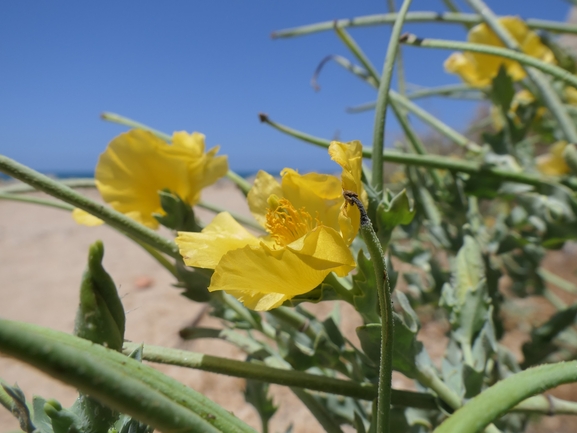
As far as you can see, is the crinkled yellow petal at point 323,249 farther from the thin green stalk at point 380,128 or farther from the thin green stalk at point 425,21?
the thin green stalk at point 425,21

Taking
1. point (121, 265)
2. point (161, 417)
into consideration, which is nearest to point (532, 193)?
point (161, 417)

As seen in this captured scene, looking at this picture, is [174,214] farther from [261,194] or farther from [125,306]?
Answer: [125,306]

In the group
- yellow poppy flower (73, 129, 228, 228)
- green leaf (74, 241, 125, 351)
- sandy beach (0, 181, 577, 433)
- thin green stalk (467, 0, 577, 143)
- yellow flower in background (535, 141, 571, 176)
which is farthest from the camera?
sandy beach (0, 181, 577, 433)

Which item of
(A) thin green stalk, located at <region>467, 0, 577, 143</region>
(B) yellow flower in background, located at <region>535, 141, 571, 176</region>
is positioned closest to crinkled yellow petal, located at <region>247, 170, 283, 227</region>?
(A) thin green stalk, located at <region>467, 0, 577, 143</region>

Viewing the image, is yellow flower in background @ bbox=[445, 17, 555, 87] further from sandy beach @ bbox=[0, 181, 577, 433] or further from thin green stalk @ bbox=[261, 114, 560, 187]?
sandy beach @ bbox=[0, 181, 577, 433]

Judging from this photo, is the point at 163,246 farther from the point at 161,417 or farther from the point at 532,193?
the point at 532,193

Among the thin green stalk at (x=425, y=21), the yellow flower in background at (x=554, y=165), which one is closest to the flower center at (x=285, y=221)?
the thin green stalk at (x=425, y=21)
